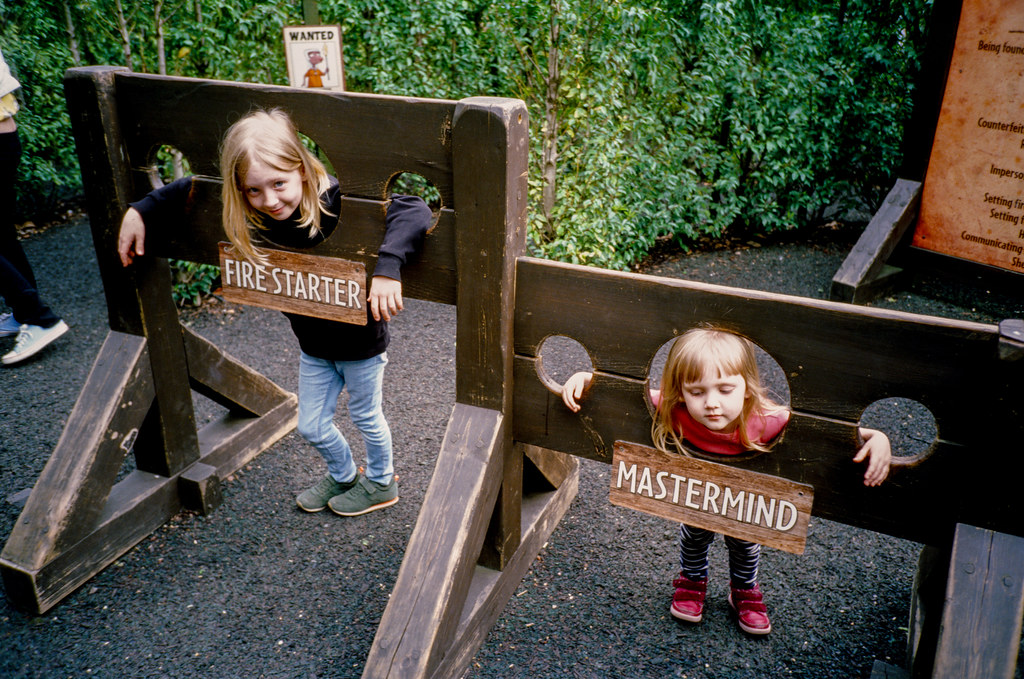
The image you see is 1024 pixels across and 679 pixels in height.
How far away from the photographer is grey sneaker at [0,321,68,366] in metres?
4.17

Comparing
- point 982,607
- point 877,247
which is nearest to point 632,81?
point 877,247

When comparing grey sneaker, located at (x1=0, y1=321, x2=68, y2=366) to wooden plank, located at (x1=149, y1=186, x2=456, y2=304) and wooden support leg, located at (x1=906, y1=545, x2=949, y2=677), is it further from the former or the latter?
wooden support leg, located at (x1=906, y1=545, x2=949, y2=677)

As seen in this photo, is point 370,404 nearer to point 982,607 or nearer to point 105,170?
point 105,170

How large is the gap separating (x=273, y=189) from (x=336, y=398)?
2.77 ft

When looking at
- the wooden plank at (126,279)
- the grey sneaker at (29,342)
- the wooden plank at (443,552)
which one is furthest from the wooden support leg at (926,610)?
the grey sneaker at (29,342)

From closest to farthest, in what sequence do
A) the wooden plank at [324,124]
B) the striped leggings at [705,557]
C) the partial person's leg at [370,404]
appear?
the wooden plank at [324,124]
the striped leggings at [705,557]
the partial person's leg at [370,404]

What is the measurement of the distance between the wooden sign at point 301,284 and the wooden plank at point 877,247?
3.22m

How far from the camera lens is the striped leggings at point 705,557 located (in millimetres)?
2379

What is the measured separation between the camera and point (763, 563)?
2.71 m

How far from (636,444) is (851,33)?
4.77 metres

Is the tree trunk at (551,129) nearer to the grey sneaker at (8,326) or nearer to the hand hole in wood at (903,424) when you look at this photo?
the hand hole in wood at (903,424)

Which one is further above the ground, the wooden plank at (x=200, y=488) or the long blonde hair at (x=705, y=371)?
the long blonde hair at (x=705, y=371)

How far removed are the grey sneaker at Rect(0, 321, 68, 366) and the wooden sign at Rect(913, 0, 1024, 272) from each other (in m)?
5.35

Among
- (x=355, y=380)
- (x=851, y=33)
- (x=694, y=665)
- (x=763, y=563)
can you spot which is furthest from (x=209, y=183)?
(x=851, y=33)
